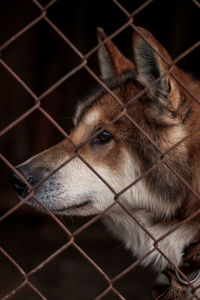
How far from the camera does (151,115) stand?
2652 millimetres

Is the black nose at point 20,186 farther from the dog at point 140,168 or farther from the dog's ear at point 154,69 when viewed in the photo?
the dog's ear at point 154,69

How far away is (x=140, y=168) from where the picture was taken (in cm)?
272

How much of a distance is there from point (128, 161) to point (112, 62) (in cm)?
79

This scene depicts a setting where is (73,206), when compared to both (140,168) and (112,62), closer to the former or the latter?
(140,168)

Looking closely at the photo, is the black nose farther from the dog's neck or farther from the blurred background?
the blurred background

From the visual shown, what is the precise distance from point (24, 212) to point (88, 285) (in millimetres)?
1601

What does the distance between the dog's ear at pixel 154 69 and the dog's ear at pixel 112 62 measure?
1.91 feet

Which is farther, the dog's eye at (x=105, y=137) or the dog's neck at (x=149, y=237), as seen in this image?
the dog's eye at (x=105, y=137)

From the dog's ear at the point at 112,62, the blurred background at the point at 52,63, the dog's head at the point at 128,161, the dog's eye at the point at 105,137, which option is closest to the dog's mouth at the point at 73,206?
the dog's head at the point at 128,161

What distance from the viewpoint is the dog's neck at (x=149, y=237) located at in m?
2.62

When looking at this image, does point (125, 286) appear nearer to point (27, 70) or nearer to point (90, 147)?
point (90, 147)

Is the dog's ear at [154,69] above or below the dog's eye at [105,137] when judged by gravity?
above

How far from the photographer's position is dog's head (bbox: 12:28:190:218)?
258 cm

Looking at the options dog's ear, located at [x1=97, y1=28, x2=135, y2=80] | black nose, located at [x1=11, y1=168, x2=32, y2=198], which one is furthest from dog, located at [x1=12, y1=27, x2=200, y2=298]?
dog's ear, located at [x1=97, y1=28, x2=135, y2=80]
